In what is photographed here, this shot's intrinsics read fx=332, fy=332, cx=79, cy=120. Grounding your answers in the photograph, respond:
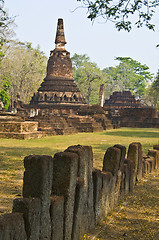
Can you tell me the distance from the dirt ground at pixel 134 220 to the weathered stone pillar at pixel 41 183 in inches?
33.3

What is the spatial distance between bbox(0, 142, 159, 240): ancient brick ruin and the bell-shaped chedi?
25.3 metres

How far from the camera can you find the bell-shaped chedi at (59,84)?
29.2m

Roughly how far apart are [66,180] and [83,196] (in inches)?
15.3

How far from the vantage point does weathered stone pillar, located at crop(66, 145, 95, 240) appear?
3.09 meters

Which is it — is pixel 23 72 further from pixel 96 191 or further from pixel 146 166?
pixel 96 191

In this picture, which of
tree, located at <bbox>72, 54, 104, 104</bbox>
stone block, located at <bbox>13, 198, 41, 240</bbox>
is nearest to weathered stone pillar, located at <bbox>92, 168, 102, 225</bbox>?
stone block, located at <bbox>13, 198, 41, 240</bbox>

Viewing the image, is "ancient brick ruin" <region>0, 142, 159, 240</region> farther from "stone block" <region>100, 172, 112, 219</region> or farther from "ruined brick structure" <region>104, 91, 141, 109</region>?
"ruined brick structure" <region>104, 91, 141, 109</region>

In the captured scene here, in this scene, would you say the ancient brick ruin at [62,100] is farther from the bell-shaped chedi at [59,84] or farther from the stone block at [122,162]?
the stone block at [122,162]

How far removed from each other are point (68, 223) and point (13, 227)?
2.88 ft

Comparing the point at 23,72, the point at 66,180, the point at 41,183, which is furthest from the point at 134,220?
the point at 23,72

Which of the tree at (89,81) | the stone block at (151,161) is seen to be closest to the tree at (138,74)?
the tree at (89,81)

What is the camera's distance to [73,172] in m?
2.99

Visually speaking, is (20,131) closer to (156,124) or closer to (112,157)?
(112,157)

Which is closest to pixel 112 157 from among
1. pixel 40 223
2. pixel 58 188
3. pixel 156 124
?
pixel 58 188
